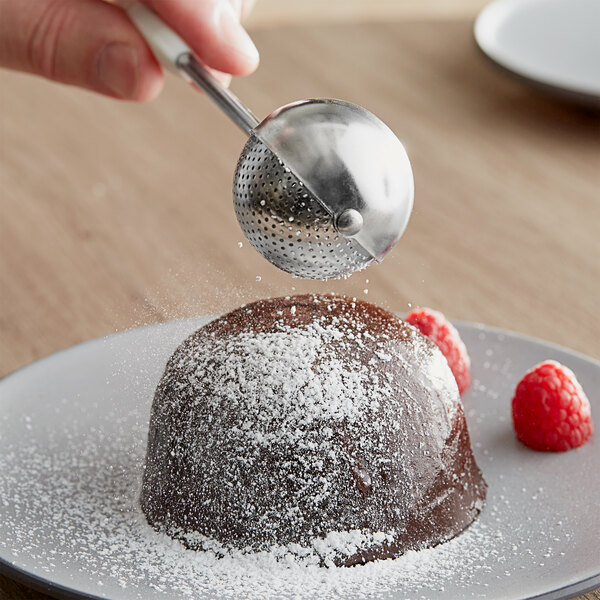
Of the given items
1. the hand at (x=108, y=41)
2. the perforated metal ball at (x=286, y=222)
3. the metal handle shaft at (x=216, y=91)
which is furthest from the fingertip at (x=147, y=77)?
the perforated metal ball at (x=286, y=222)

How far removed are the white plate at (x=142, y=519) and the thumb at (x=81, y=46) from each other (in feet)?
1.20

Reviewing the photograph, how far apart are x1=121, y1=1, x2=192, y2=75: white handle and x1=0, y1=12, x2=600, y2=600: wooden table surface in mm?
264

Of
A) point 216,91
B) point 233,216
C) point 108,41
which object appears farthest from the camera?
point 233,216

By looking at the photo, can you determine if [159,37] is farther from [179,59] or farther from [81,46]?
[81,46]

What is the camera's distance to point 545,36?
2.59m

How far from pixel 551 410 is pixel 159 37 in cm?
68

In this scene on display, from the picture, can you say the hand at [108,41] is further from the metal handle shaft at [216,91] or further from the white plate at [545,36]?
the white plate at [545,36]

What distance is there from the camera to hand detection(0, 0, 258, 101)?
1.29 metres

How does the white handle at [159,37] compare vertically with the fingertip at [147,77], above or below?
above

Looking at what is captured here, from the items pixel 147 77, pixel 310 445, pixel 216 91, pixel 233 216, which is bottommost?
pixel 233 216

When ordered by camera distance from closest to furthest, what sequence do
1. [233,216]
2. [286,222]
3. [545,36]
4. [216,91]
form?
[286,222] → [216,91] → [233,216] → [545,36]

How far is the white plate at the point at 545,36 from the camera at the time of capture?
2455 mm

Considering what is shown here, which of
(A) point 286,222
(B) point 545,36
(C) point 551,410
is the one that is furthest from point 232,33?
(B) point 545,36

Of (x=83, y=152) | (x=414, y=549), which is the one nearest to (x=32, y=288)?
(x=83, y=152)
